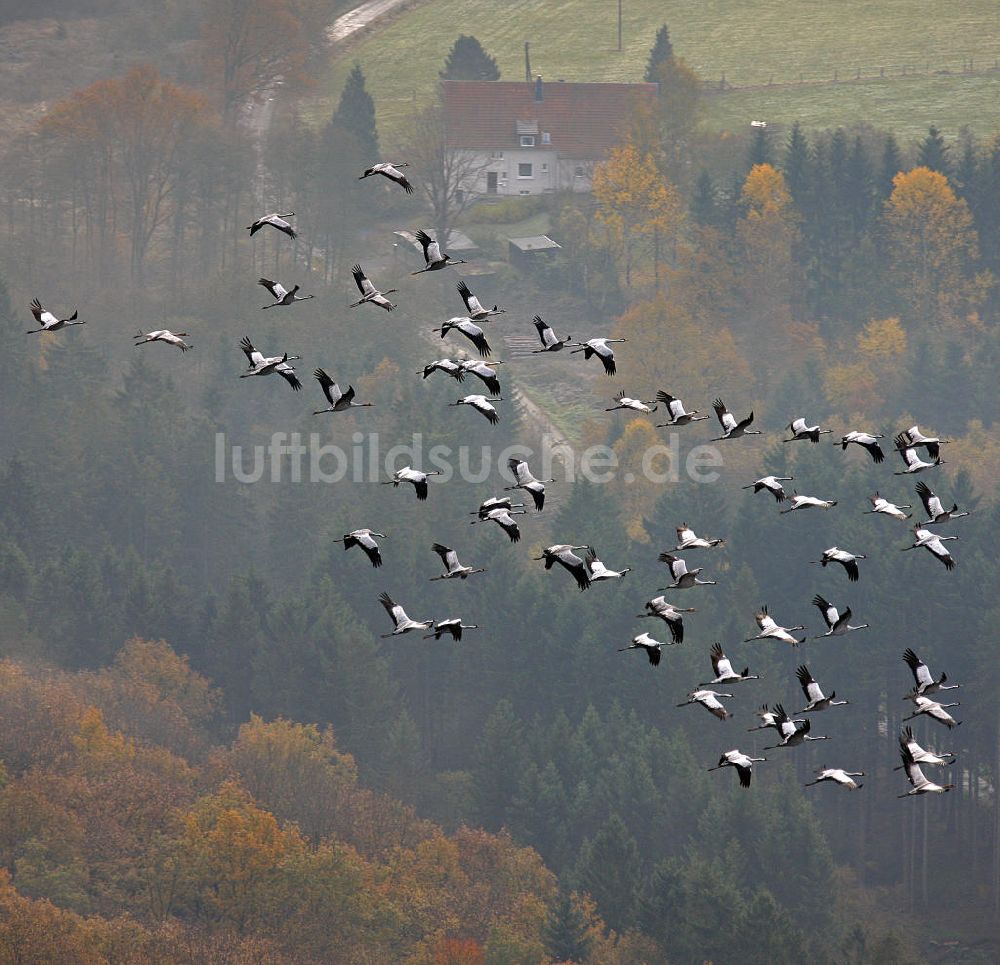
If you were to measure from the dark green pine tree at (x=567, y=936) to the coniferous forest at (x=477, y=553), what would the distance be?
0.72 feet

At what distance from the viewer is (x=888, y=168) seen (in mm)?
177750

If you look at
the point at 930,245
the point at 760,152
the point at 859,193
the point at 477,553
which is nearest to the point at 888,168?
the point at 859,193

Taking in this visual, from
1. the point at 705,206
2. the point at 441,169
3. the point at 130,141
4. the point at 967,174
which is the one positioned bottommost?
Answer: the point at 705,206

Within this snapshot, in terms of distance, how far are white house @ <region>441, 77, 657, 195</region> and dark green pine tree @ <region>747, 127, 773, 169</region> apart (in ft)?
49.3

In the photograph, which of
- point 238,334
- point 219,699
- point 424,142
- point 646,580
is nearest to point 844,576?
point 646,580

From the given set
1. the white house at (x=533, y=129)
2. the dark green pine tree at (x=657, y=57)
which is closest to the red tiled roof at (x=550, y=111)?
the white house at (x=533, y=129)

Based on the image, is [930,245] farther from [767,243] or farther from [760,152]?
[760,152]

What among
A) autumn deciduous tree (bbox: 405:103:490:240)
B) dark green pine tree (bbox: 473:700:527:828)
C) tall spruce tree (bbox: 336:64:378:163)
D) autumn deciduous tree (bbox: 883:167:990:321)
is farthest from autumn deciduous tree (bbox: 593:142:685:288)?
dark green pine tree (bbox: 473:700:527:828)

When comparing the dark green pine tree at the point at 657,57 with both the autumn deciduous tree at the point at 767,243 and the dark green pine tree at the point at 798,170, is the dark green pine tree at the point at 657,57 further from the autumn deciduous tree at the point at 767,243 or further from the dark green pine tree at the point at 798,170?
the autumn deciduous tree at the point at 767,243

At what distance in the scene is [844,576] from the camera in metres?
125

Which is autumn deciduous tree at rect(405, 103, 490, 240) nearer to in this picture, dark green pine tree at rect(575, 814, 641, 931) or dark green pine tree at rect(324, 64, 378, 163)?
dark green pine tree at rect(324, 64, 378, 163)

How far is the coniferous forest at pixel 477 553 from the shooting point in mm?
97062

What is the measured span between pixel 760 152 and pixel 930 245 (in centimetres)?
1649

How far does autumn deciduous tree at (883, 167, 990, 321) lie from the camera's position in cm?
17375
